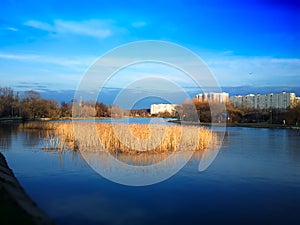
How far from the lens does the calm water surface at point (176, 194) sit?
5.84 metres

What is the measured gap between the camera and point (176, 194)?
7.53m

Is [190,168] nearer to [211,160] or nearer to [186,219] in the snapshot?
[211,160]

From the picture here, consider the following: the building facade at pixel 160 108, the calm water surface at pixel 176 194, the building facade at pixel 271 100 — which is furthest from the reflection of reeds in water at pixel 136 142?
the building facade at pixel 271 100

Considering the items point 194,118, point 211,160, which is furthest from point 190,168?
point 194,118

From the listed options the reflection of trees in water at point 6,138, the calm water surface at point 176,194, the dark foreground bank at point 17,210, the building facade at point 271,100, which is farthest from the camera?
the building facade at point 271,100

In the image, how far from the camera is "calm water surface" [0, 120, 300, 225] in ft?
19.2

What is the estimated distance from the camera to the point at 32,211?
5.27 meters

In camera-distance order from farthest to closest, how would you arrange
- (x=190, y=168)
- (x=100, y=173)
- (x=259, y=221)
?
(x=190, y=168) < (x=100, y=173) < (x=259, y=221)

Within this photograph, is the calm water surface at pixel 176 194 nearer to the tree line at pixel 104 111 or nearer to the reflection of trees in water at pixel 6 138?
the reflection of trees in water at pixel 6 138

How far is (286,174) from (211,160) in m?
3.12

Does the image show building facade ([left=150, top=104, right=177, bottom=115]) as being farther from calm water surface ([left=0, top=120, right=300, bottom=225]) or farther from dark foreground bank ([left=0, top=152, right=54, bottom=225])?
dark foreground bank ([left=0, top=152, right=54, bottom=225])

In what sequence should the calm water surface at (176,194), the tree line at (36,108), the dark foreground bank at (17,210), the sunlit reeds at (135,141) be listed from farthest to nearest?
the tree line at (36,108) → the sunlit reeds at (135,141) → the calm water surface at (176,194) → the dark foreground bank at (17,210)

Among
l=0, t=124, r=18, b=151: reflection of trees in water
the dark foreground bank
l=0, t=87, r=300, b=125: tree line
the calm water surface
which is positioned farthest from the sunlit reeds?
l=0, t=87, r=300, b=125: tree line

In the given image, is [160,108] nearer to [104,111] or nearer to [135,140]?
[104,111]
